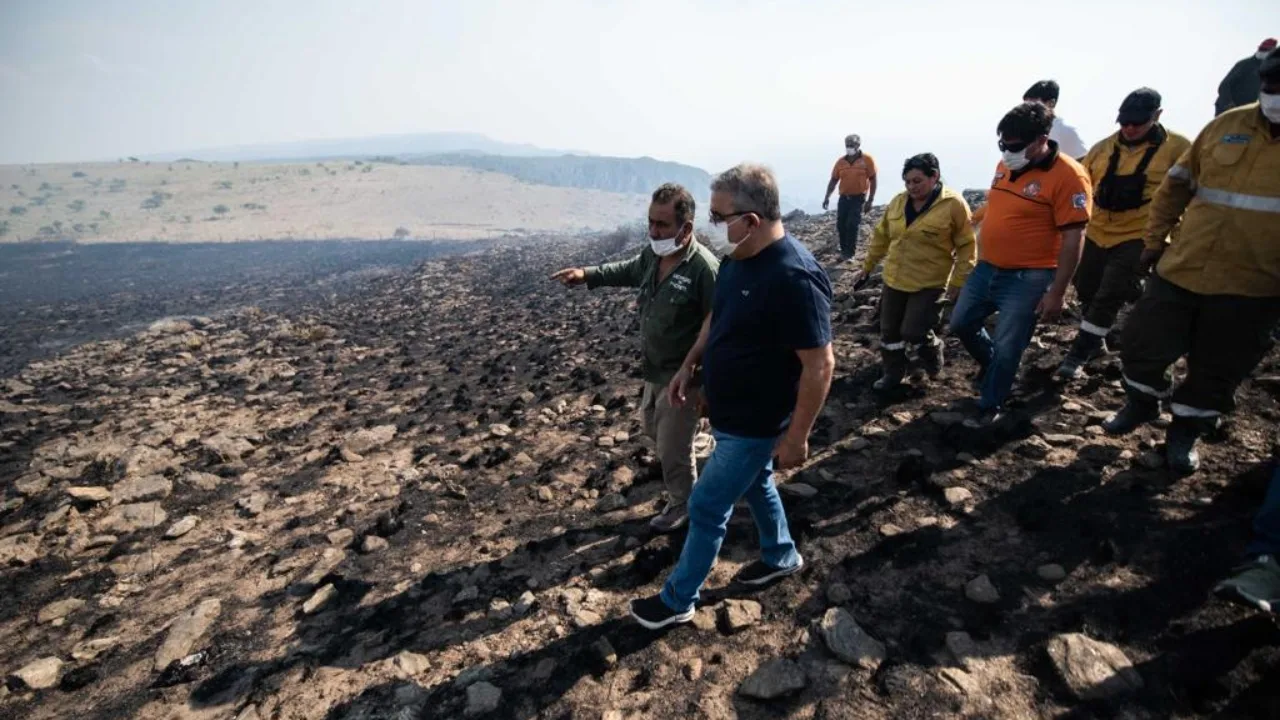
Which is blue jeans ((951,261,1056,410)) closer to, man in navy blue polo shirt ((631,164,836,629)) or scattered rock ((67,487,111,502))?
man in navy blue polo shirt ((631,164,836,629))

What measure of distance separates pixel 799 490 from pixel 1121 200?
382 centimetres

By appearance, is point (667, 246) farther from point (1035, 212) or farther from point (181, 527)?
point (181, 527)

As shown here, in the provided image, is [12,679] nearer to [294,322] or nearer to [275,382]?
[275,382]

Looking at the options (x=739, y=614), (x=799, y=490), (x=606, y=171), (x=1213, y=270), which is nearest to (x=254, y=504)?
(x=739, y=614)

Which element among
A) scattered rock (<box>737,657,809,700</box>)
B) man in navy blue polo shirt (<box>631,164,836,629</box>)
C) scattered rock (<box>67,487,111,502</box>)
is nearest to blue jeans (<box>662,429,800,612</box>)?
man in navy blue polo shirt (<box>631,164,836,629</box>)

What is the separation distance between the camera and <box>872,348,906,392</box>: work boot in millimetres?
5508

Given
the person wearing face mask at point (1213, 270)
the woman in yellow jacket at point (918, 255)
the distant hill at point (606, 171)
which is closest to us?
the person wearing face mask at point (1213, 270)

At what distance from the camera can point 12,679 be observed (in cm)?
335

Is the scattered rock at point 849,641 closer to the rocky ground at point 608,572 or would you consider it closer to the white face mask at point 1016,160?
the rocky ground at point 608,572

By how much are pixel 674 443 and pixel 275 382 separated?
29.2 feet

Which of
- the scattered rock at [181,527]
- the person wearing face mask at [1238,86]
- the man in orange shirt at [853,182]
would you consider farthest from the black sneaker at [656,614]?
the person wearing face mask at [1238,86]

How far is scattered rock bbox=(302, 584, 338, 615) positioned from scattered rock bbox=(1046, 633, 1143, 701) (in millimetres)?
4206

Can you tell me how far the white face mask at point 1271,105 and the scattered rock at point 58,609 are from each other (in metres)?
8.07

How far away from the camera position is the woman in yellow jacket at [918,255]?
4832 millimetres
